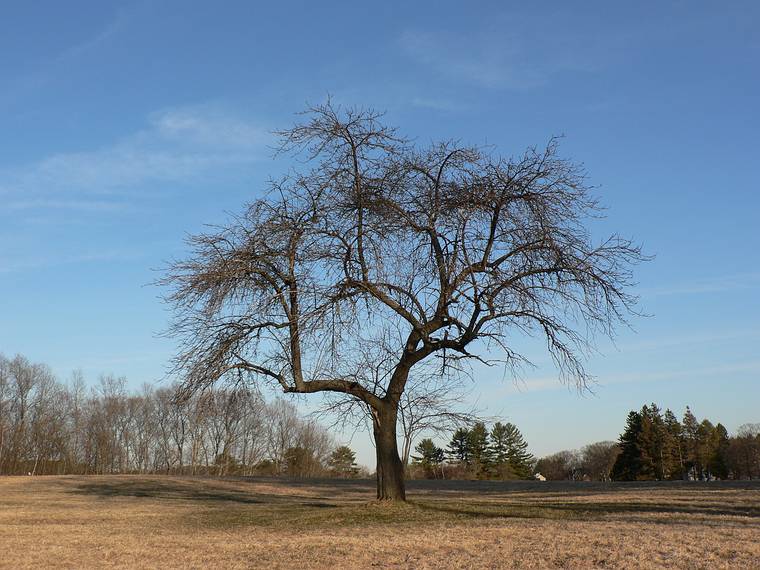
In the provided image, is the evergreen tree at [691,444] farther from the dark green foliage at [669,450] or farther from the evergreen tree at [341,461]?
the evergreen tree at [341,461]

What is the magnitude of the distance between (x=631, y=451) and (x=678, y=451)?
195 inches

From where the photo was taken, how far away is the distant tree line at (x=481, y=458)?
74.1 m

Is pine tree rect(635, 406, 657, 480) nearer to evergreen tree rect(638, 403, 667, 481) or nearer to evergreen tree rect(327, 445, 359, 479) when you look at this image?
evergreen tree rect(638, 403, 667, 481)

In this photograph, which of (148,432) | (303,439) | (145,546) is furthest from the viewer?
(148,432)

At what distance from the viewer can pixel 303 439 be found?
75688 millimetres

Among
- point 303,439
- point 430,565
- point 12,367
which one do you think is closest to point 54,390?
point 12,367

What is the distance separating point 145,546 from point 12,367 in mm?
73190

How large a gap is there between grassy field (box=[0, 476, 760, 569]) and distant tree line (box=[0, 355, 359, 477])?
48.5 metres

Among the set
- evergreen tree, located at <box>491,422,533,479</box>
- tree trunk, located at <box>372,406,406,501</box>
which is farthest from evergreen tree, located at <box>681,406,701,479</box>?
tree trunk, located at <box>372,406,406,501</box>

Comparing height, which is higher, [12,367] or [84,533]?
[12,367]

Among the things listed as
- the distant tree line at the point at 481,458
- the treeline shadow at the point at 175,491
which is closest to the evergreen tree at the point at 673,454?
the distant tree line at the point at 481,458

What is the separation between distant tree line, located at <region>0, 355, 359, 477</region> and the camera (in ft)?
236

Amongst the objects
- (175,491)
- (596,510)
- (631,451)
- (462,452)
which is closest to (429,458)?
(462,452)

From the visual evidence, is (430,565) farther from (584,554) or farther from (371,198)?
(371,198)
